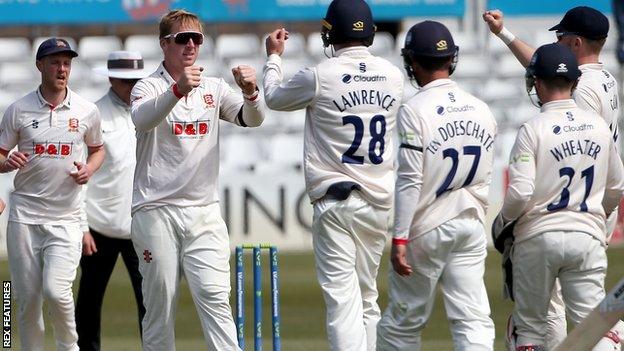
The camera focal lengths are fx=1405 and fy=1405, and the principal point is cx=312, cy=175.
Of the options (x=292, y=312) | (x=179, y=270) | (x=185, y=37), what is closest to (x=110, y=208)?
(x=179, y=270)

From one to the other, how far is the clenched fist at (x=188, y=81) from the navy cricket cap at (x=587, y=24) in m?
2.15

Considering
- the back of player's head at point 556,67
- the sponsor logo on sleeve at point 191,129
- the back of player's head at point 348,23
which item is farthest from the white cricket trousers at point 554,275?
the sponsor logo on sleeve at point 191,129

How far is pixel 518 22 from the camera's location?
58.3ft

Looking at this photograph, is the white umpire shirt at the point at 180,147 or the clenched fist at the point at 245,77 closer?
the clenched fist at the point at 245,77

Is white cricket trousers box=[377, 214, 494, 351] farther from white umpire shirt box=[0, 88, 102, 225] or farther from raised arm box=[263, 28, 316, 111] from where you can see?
white umpire shirt box=[0, 88, 102, 225]

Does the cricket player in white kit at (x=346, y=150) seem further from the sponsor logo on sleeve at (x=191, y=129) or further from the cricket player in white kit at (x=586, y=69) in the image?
the cricket player in white kit at (x=586, y=69)

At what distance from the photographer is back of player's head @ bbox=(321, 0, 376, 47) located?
6.96 m

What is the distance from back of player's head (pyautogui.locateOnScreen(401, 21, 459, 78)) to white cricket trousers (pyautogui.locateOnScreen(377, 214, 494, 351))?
733 millimetres

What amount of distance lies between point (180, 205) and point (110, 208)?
64.8 inches

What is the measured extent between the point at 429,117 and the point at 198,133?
131 centimetres

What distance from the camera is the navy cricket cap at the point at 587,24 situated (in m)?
7.54

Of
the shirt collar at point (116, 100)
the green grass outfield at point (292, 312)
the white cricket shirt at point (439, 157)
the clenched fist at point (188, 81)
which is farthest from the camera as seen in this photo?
the green grass outfield at point (292, 312)

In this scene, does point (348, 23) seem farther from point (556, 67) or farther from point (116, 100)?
point (116, 100)

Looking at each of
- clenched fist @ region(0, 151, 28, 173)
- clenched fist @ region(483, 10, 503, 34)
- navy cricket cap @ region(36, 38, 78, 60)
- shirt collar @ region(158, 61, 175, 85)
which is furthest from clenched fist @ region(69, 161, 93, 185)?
clenched fist @ region(483, 10, 503, 34)
